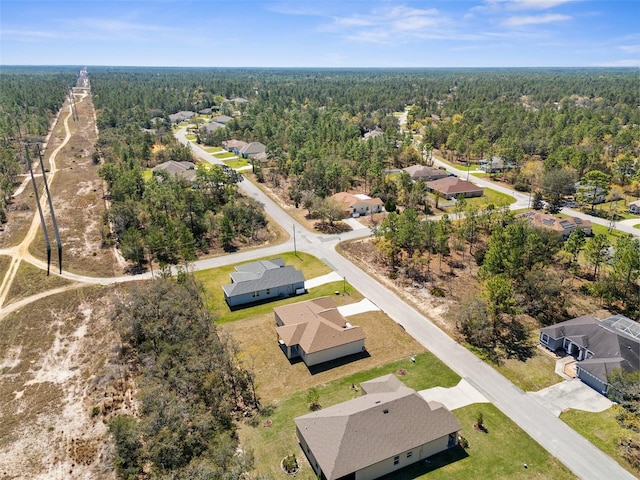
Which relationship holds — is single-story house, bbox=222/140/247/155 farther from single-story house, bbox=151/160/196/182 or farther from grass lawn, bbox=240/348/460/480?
grass lawn, bbox=240/348/460/480

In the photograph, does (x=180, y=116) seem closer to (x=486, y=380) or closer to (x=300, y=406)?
(x=300, y=406)

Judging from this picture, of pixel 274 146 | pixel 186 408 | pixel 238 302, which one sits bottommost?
pixel 238 302

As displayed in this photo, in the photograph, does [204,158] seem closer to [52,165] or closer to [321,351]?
[52,165]

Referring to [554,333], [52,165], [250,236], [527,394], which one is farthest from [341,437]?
[52,165]

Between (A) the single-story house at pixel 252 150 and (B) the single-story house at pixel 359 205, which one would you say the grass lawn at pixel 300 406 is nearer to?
(B) the single-story house at pixel 359 205

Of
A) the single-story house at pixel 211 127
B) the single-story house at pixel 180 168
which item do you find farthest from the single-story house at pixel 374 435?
the single-story house at pixel 211 127

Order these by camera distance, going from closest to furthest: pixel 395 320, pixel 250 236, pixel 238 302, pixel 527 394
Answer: pixel 527 394
pixel 395 320
pixel 238 302
pixel 250 236
